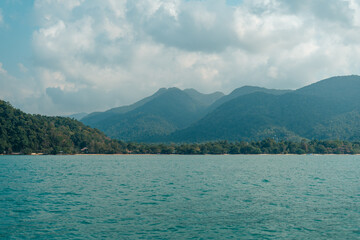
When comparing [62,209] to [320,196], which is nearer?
[62,209]

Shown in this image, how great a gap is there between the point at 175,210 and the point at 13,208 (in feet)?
58.2

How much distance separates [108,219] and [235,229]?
470 inches

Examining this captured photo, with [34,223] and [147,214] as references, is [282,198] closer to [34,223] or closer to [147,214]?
[147,214]

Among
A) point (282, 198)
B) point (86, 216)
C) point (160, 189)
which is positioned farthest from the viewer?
point (160, 189)

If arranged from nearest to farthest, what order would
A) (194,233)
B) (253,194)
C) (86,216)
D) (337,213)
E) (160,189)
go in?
(194,233)
(86,216)
(337,213)
(253,194)
(160,189)

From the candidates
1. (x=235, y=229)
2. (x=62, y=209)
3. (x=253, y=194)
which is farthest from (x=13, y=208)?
(x=253, y=194)

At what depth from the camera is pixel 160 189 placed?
51.7m

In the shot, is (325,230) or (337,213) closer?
(325,230)

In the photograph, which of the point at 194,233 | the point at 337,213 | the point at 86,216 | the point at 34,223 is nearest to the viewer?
the point at 194,233

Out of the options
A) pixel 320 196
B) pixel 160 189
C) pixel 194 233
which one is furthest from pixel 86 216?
pixel 320 196

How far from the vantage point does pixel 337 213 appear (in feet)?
115

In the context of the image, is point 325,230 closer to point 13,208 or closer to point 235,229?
point 235,229

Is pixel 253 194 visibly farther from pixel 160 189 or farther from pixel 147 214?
pixel 147 214

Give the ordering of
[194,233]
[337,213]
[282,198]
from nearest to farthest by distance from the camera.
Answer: [194,233], [337,213], [282,198]
